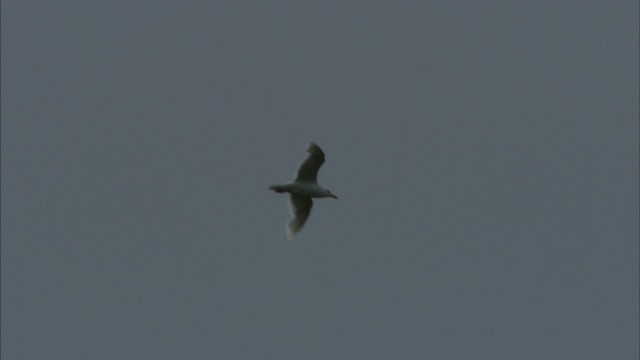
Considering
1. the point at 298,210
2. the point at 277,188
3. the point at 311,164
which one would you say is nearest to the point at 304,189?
the point at 311,164

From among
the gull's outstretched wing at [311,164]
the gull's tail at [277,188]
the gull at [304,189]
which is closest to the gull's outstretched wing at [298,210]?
the gull at [304,189]

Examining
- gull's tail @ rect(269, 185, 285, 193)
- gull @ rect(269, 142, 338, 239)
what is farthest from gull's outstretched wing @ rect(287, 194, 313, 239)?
gull's tail @ rect(269, 185, 285, 193)

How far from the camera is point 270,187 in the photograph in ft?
181

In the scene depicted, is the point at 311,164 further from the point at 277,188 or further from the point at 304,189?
the point at 277,188

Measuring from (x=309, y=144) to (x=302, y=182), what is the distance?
1930 millimetres

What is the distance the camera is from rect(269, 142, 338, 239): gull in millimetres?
55844

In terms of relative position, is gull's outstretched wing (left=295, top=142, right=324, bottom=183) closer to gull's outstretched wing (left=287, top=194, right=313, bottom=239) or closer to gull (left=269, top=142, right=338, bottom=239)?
gull (left=269, top=142, right=338, bottom=239)

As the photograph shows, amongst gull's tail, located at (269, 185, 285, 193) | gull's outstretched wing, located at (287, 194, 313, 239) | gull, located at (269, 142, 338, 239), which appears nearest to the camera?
gull's tail, located at (269, 185, 285, 193)

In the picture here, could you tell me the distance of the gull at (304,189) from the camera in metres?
55.8

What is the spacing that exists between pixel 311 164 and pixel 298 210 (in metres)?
2.64

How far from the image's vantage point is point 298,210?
5716cm

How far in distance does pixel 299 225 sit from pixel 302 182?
2356 mm

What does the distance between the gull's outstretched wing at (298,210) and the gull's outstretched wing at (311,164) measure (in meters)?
1.22

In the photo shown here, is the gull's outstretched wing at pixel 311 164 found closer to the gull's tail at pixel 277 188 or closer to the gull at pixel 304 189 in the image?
the gull at pixel 304 189
